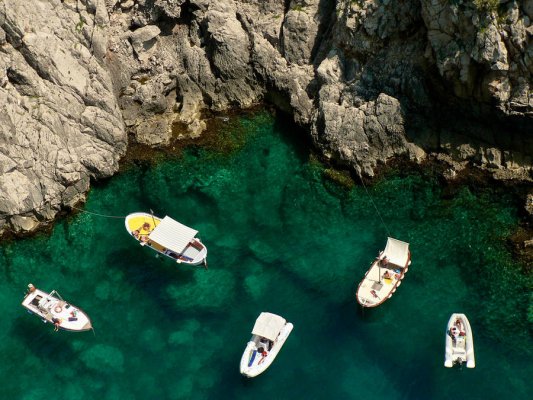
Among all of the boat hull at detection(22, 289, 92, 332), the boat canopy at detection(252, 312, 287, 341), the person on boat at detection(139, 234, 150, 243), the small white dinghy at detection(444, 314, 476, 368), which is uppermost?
the small white dinghy at detection(444, 314, 476, 368)

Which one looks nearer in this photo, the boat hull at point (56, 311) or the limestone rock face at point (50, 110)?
the boat hull at point (56, 311)

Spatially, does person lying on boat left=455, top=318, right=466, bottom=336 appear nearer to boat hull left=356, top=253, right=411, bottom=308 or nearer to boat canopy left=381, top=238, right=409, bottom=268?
boat hull left=356, top=253, right=411, bottom=308

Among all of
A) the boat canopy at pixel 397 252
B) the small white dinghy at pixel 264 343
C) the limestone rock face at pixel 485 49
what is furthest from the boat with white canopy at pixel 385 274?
the limestone rock face at pixel 485 49

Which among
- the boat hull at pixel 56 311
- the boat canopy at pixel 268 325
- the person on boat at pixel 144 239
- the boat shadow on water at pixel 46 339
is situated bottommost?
the boat shadow on water at pixel 46 339

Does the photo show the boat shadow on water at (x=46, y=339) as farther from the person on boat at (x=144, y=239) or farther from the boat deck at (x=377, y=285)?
the boat deck at (x=377, y=285)

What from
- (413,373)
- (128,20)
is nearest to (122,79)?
(128,20)

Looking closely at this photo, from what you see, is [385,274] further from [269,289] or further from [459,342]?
[269,289]

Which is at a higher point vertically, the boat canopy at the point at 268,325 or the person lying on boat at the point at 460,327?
the person lying on boat at the point at 460,327

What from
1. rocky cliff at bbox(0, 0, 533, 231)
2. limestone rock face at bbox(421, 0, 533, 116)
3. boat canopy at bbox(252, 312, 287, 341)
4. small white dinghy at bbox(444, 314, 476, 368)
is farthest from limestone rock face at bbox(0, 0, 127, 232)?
small white dinghy at bbox(444, 314, 476, 368)
